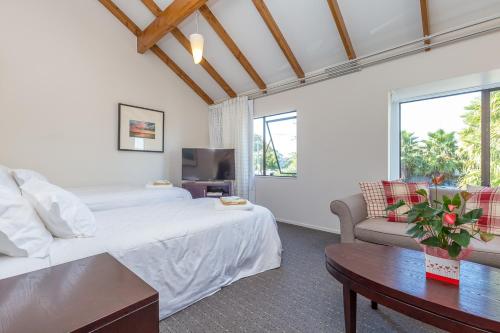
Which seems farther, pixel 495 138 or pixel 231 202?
pixel 495 138

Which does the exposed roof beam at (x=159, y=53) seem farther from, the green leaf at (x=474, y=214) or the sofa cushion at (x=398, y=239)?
the green leaf at (x=474, y=214)

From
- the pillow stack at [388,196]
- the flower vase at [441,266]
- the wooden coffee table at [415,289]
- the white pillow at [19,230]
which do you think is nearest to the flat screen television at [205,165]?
the pillow stack at [388,196]

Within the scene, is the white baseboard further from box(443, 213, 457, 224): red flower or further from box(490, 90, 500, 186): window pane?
box(443, 213, 457, 224): red flower

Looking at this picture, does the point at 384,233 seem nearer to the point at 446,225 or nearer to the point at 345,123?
the point at 446,225

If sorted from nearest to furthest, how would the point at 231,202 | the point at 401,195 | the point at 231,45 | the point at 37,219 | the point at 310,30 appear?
the point at 37,219 < the point at 231,202 < the point at 401,195 < the point at 310,30 < the point at 231,45

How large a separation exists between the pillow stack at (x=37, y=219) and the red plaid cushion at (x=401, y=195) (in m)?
2.59

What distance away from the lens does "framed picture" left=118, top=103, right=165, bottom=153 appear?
3979 millimetres

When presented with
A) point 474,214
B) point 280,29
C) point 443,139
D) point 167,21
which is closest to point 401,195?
point 443,139

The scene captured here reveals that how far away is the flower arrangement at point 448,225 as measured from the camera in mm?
1099

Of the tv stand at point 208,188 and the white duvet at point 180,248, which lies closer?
the white duvet at point 180,248

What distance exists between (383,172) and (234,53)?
2831 millimetres

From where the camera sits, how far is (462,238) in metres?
1.08

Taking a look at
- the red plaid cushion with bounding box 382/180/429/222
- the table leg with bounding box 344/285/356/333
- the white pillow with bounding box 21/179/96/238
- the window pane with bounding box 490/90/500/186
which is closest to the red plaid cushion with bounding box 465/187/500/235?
the red plaid cushion with bounding box 382/180/429/222

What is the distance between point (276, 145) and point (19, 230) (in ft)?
12.8
